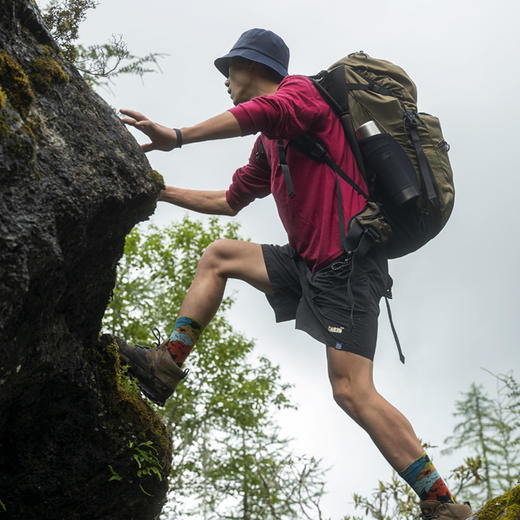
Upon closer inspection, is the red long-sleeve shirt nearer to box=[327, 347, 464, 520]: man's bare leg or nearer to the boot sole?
box=[327, 347, 464, 520]: man's bare leg

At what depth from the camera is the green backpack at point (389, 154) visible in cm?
436

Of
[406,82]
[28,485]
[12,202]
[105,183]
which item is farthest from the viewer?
[406,82]

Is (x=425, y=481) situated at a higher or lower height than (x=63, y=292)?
A: lower

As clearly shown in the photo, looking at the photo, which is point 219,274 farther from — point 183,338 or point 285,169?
point 285,169

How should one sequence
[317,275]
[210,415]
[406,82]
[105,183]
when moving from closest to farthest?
[105,183] < [317,275] < [406,82] < [210,415]

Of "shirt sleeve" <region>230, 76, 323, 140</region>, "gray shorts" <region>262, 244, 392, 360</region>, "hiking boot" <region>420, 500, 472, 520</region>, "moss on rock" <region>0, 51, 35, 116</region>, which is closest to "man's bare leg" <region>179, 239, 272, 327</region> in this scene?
"gray shorts" <region>262, 244, 392, 360</region>

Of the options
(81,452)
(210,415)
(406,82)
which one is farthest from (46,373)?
(210,415)

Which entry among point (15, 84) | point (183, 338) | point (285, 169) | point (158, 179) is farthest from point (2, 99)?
point (183, 338)

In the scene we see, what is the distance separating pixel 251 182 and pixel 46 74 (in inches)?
100

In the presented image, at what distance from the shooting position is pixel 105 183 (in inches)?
127

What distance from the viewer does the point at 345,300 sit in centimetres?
434

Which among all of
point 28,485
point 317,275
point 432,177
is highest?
point 432,177

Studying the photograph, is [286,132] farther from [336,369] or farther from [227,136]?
[336,369]

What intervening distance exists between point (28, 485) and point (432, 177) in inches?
130
